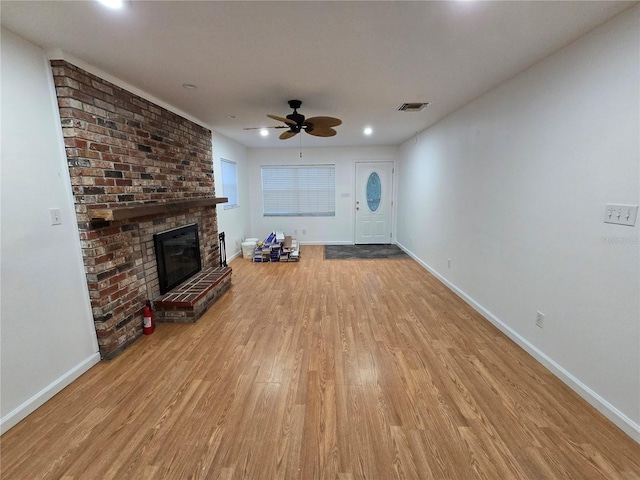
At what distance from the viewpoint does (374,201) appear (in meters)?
6.52

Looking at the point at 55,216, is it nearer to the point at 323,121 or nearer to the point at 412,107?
the point at 323,121

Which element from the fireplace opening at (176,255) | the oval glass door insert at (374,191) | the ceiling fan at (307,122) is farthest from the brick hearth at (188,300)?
the oval glass door insert at (374,191)

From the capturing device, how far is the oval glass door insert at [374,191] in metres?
6.42

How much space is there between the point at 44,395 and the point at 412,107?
418cm

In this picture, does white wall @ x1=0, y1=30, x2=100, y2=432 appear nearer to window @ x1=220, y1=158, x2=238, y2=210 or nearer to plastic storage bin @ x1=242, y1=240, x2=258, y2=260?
window @ x1=220, y1=158, x2=238, y2=210

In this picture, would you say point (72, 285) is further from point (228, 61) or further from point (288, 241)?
point (288, 241)

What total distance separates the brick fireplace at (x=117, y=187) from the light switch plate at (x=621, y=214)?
327 centimetres

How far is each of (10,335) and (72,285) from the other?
17.8 inches

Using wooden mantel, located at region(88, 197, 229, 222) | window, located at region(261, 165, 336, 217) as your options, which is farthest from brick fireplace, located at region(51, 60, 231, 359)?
window, located at region(261, 165, 336, 217)

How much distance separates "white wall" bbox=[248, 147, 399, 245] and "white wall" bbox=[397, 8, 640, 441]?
10.9 feet

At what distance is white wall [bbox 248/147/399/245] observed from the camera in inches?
247

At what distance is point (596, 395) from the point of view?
1677 mm

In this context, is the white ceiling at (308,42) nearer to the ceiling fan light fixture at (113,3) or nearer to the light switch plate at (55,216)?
the ceiling fan light fixture at (113,3)

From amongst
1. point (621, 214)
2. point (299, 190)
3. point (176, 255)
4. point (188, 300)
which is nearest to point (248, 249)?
point (299, 190)
